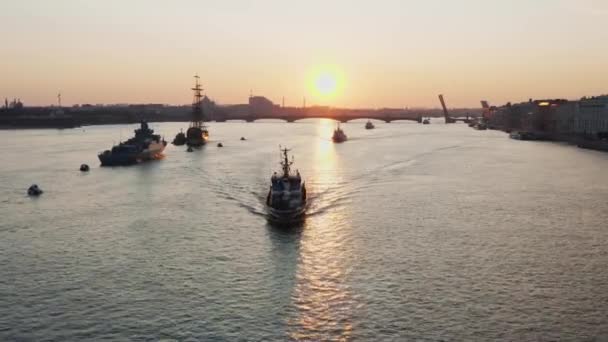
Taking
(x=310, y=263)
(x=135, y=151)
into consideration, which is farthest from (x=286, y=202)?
(x=135, y=151)

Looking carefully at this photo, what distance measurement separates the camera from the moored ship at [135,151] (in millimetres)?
100062

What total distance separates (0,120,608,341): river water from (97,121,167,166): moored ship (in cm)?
2418

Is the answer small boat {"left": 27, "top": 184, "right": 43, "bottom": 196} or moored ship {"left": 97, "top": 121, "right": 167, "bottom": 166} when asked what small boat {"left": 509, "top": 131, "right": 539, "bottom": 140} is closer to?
moored ship {"left": 97, "top": 121, "right": 167, "bottom": 166}

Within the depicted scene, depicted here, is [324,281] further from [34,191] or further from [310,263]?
[34,191]

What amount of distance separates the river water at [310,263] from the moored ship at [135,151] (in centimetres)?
2418

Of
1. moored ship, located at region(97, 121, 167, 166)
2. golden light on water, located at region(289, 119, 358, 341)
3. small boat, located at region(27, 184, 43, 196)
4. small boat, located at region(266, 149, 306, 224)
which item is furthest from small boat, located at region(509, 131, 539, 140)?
small boat, located at region(27, 184, 43, 196)

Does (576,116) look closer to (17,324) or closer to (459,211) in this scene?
(459,211)

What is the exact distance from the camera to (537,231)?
47031mm

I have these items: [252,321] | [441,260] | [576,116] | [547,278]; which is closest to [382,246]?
[441,260]

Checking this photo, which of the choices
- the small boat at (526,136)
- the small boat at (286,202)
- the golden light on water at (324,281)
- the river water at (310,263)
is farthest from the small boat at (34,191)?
the small boat at (526,136)

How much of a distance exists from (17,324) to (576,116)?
608 feet

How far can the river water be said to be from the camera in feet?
90.3

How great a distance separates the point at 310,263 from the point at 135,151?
75846 millimetres

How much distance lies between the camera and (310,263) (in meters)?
38.0
